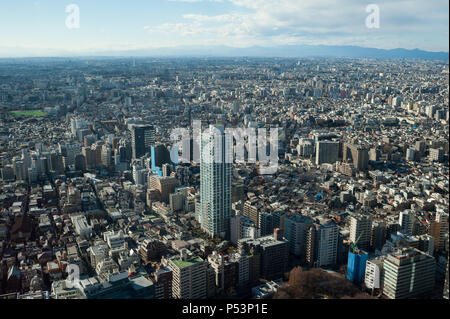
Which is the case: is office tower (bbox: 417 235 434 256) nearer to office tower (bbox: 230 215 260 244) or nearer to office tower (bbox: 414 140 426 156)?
office tower (bbox: 230 215 260 244)

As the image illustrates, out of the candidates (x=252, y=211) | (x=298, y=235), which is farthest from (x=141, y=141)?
(x=298, y=235)

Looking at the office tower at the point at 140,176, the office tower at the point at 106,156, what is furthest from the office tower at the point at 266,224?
the office tower at the point at 106,156

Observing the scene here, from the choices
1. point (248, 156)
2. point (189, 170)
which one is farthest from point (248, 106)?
point (189, 170)

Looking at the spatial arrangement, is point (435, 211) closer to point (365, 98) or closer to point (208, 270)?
point (208, 270)

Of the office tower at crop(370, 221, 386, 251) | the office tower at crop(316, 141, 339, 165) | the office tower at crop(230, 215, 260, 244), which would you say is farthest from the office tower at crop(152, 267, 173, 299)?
the office tower at crop(316, 141, 339, 165)

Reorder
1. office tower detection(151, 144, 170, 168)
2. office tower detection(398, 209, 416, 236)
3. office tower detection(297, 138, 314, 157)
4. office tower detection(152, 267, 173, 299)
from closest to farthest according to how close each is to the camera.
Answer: office tower detection(152, 267, 173, 299)
office tower detection(398, 209, 416, 236)
office tower detection(151, 144, 170, 168)
office tower detection(297, 138, 314, 157)

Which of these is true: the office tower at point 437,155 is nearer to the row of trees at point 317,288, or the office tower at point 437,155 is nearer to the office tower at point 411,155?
the office tower at point 411,155

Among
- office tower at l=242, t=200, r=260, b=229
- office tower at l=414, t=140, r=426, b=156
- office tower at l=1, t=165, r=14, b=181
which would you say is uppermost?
office tower at l=414, t=140, r=426, b=156

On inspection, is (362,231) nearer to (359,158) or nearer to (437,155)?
(359,158)
